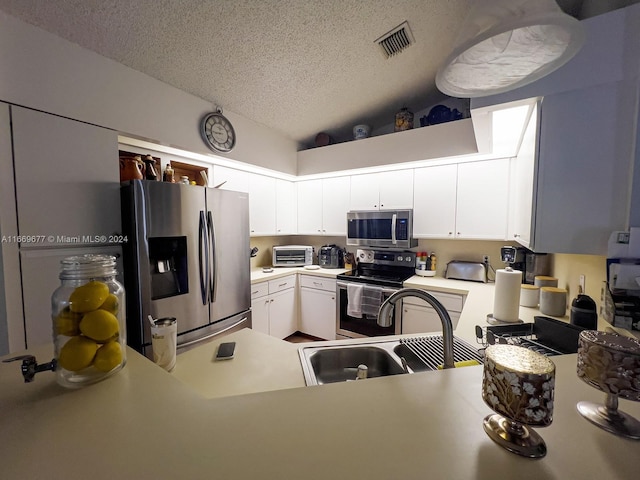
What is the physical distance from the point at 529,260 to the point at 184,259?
274cm

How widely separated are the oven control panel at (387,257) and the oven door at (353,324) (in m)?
0.50

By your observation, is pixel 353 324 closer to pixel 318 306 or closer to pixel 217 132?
pixel 318 306

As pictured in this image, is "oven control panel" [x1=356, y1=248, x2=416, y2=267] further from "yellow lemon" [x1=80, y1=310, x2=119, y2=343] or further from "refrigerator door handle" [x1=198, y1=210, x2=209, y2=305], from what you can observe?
"yellow lemon" [x1=80, y1=310, x2=119, y2=343]

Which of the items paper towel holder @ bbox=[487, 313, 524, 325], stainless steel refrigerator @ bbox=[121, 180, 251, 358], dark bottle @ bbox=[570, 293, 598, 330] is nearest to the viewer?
dark bottle @ bbox=[570, 293, 598, 330]

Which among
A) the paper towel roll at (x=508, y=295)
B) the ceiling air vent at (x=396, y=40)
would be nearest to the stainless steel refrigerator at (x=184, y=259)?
the ceiling air vent at (x=396, y=40)

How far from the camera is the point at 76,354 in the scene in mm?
551

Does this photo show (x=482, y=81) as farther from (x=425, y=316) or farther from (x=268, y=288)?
(x=268, y=288)

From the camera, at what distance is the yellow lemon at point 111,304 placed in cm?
60

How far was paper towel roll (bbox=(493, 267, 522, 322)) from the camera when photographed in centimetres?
136

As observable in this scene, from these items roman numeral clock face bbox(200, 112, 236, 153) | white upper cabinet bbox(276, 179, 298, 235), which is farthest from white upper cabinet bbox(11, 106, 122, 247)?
white upper cabinet bbox(276, 179, 298, 235)

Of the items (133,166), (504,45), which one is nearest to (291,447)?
(504,45)

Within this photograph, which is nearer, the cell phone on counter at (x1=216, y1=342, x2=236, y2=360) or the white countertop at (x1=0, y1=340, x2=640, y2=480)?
the white countertop at (x1=0, y1=340, x2=640, y2=480)

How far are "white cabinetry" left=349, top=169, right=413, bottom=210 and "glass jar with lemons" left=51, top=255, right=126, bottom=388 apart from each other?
264 centimetres

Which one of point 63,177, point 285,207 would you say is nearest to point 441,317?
point 63,177
